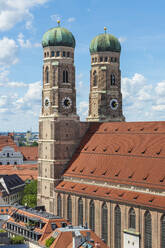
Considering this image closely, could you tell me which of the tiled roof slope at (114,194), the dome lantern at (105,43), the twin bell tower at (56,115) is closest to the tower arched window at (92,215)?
the tiled roof slope at (114,194)

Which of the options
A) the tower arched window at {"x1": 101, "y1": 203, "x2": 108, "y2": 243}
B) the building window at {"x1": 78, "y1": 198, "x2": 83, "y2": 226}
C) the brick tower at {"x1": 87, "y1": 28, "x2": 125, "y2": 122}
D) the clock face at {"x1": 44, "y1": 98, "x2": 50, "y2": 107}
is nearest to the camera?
the tower arched window at {"x1": 101, "y1": 203, "x2": 108, "y2": 243}

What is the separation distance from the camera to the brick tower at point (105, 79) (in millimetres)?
145500

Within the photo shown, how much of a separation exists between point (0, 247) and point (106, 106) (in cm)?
5821

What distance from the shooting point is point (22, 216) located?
389 feet

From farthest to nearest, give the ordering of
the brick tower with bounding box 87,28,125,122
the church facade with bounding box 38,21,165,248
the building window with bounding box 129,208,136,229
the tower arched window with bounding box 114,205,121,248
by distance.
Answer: the brick tower with bounding box 87,28,125,122 → the tower arched window with bounding box 114,205,121,248 → the church facade with bounding box 38,21,165,248 → the building window with bounding box 129,208,136,229

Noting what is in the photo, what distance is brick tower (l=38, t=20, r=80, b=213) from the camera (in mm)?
134625

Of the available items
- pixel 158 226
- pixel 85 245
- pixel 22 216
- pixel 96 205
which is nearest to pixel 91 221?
pixel 96 205

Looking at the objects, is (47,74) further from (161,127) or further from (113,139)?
(161,127)

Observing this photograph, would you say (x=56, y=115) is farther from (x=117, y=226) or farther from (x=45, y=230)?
(x=45, y=230)

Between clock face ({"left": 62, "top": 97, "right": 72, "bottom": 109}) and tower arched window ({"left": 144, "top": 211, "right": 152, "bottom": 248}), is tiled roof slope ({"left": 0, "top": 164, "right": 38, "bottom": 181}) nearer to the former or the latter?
clock face ({"left": 62, "top": 97, "right": 72, "bottom": 109})

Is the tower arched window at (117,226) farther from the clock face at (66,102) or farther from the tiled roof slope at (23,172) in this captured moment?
the tiled roof slope at (23,172)

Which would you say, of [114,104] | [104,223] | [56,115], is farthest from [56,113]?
[104,223]

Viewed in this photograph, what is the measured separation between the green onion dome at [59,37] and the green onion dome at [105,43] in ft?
32.9

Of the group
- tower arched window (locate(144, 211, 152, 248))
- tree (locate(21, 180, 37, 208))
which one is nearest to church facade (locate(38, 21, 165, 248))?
tower arched window (locate(144, 211, 152, 248))
